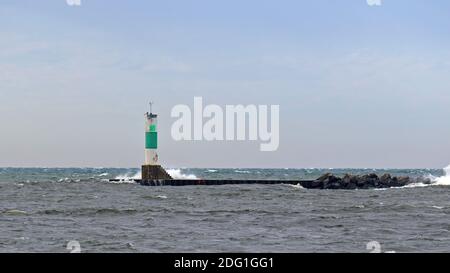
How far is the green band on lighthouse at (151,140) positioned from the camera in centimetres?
7162

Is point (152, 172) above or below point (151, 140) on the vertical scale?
below

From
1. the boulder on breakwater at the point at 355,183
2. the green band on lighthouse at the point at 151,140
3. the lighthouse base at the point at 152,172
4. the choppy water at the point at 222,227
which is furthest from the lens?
the boulder on breakwater at the point at 355,183

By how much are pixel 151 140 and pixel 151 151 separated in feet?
3.89

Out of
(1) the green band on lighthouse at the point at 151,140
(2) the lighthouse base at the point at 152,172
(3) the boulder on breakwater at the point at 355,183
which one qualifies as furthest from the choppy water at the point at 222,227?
(3) the boulder on breakwater at the point at 355,183

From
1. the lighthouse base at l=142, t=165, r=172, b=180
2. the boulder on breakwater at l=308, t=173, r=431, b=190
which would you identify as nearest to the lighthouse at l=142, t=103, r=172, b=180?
the lighthouse base at l=142, t=165, r=172, b=180

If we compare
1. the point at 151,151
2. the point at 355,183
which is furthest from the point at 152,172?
the point at 355,183

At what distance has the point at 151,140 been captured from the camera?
237 feet

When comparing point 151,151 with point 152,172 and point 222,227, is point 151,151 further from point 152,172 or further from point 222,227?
point 222,227

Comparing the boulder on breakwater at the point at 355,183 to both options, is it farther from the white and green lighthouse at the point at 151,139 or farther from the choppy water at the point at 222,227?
the choppy water at the point at 222,227

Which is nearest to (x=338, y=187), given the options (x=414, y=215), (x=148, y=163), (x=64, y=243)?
(x=148, y=163)

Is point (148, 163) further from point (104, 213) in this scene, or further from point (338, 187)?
point (104, 213)

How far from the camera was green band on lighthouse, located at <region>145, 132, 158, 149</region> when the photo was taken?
235 feet
